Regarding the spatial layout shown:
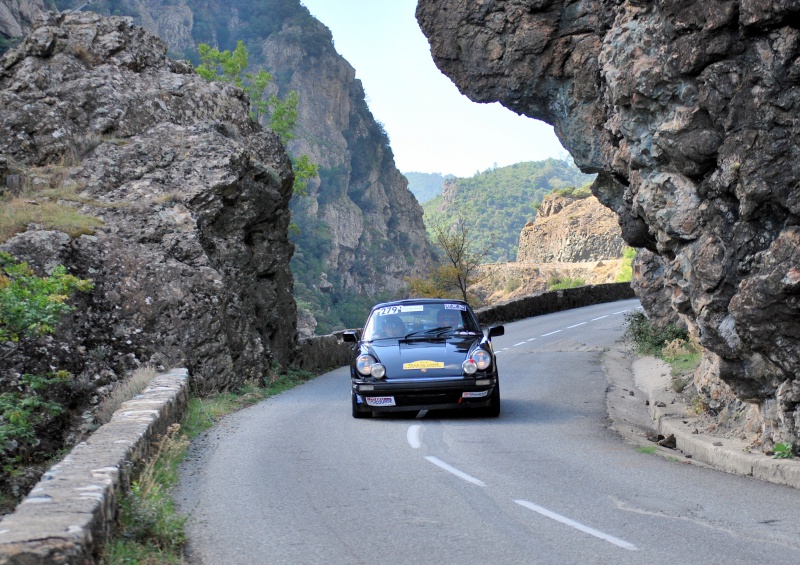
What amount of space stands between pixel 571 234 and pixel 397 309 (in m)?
103

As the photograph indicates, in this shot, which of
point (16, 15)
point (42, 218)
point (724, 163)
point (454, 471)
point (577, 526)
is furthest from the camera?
point (16, 15)

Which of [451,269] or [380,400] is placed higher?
[451,269]

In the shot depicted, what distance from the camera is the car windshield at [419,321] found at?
13.8 meters

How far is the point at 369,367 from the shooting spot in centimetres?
1278

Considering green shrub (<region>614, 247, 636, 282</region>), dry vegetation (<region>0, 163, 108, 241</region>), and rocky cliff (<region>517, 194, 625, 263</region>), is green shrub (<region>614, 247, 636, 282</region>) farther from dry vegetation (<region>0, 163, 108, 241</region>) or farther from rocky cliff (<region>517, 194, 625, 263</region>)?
dry vegetation (<region>0, 163, 108, 241</region>)

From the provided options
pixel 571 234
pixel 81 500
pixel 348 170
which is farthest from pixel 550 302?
pixel 348 170

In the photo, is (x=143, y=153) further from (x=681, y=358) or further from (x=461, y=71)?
(x=681, y=358)

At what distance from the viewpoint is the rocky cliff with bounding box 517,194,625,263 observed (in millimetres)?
112750

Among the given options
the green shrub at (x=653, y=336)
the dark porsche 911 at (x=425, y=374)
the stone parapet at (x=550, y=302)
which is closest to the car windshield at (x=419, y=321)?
the dark porsche 911 at (x=425, y=374)

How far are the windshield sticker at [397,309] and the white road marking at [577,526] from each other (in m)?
6.78

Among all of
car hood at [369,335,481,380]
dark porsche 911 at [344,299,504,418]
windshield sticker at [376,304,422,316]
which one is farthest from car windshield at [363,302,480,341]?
car hood at [369,335,481,380]

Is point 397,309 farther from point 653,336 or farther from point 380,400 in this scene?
point 653,336

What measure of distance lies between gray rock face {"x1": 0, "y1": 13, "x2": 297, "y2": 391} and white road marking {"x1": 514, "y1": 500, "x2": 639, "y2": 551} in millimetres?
9685

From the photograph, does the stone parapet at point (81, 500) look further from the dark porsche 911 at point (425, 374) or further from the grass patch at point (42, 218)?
the grass patch at point (42, 218)
